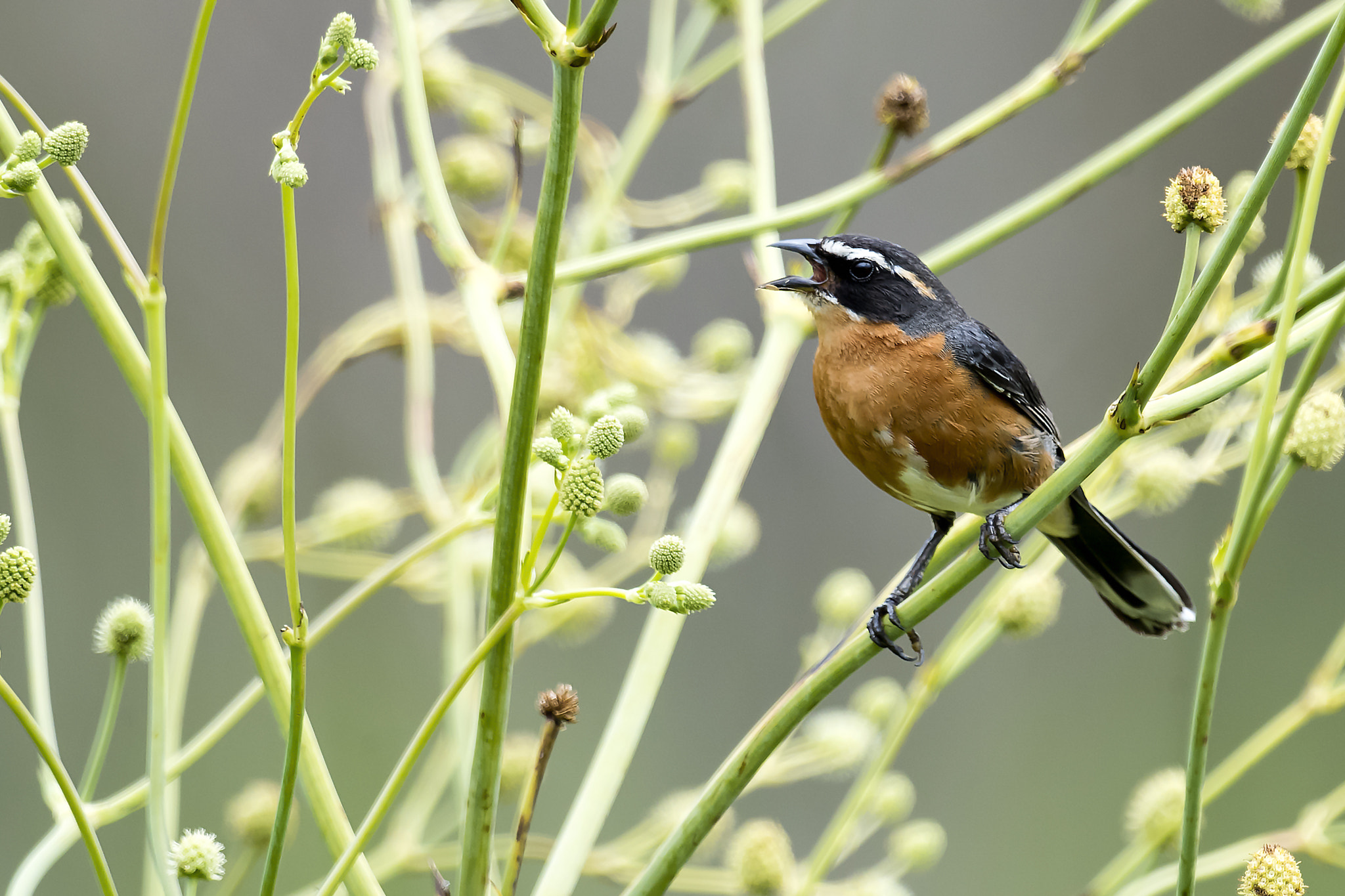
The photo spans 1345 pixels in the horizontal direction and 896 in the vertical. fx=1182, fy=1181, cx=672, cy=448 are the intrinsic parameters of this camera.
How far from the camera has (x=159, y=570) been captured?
0.96 metres

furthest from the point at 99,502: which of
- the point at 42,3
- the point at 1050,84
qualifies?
the point at 1050,84

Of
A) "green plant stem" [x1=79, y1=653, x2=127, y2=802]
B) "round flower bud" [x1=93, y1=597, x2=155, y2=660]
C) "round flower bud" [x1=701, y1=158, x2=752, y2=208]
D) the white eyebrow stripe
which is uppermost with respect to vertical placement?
"round flower bud" [x1=701, y1=158, x2=752, y2=208]

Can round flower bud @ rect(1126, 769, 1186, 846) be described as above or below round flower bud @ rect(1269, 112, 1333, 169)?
below

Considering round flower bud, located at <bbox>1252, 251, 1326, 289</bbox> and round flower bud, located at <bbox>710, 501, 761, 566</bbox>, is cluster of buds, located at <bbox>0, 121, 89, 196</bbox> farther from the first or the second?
round flower bud, located at <bbox>710, 501, 761, 566</bbox>

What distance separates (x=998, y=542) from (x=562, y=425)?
84 cm

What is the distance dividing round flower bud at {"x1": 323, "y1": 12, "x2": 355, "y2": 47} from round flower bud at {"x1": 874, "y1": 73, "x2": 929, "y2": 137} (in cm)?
112

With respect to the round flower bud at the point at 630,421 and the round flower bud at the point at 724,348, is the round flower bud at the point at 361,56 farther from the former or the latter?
the round flower bud at the point at 724,348

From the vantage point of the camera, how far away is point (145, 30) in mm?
5832

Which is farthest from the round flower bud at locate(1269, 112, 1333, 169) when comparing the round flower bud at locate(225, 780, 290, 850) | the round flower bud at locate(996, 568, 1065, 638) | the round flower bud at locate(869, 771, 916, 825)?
the round flower bud at locate(225, 780, 290, 850)

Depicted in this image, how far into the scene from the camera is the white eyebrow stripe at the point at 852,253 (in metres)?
2.48

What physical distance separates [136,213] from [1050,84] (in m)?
4.90

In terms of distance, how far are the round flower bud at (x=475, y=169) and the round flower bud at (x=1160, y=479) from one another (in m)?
1.19

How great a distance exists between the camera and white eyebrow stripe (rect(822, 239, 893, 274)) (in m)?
2.48

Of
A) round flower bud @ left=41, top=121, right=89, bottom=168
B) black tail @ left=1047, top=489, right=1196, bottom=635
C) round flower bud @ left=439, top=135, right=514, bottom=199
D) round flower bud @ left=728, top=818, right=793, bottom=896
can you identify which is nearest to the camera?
round flower bud @ left=41, top=121, right=89, bottom=168
